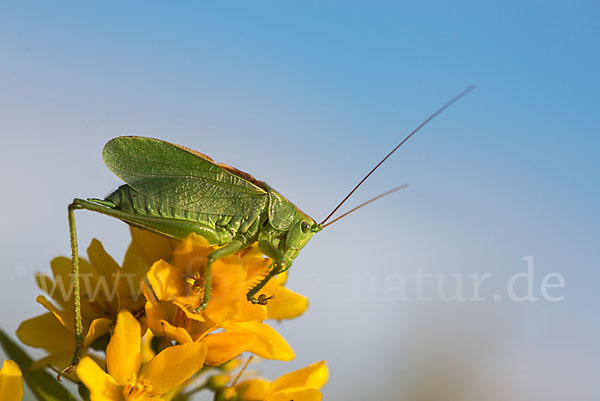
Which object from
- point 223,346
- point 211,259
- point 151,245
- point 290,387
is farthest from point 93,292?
point 290,387

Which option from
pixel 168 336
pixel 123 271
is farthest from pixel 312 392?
pixel 123 271

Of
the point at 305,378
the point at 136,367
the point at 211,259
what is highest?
the point at 211,259

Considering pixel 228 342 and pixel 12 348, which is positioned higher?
pixel 228 342

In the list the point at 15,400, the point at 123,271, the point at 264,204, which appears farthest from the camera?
the point at 264,204

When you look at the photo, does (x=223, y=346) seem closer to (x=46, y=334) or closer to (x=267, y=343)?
(x=267, y=343)

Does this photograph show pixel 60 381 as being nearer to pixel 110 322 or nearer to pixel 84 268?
→ pixel 110 322

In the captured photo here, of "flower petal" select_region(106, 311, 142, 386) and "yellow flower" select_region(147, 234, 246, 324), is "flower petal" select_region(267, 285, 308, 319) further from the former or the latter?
"flower petal" select_region(106, 311, 142, 386)

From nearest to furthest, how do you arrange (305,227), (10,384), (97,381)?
(10,384)
(97,381)
(305,227)
